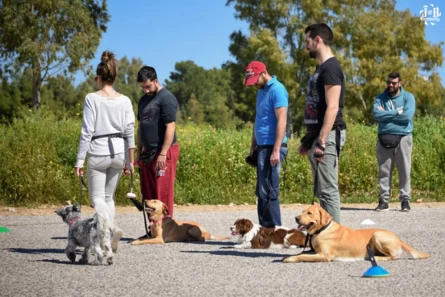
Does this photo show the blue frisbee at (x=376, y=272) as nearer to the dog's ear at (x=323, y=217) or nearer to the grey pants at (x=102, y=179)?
the dog's ear at (x=323, y=217)

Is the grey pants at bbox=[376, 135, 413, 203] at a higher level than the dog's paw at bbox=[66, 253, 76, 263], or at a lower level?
higher

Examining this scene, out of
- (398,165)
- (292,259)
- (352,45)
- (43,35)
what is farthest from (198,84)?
(292,259)

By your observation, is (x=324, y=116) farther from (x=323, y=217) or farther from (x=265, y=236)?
(x=265, y=236)

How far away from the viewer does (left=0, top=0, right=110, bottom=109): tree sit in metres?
48.8

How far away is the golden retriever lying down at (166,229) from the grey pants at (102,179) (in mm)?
1194

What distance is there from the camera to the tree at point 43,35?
48750 mm

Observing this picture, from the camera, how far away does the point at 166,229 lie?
34.8 feet

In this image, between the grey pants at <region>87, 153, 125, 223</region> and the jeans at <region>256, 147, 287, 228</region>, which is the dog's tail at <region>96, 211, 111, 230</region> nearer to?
the grey pants at <region>87, 153, 125, 223</region>

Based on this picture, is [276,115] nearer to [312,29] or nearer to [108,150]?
[312,29]

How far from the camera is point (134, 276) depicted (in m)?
8.00

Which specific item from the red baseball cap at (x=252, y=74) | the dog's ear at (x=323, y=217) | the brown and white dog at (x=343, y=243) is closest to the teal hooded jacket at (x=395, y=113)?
the red baseball cap at (x=252, y=74)

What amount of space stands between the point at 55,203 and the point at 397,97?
6.89 m

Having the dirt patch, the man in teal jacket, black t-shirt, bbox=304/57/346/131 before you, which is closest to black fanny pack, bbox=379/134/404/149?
→ the man in teal jacket

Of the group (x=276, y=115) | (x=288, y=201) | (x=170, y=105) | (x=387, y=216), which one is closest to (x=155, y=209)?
(x=170, y=105)
